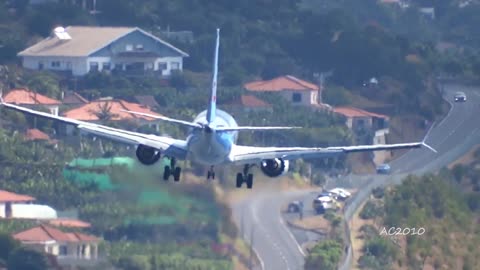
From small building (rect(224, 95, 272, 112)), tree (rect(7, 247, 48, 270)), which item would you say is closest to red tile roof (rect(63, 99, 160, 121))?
small building (rect(224, 95, 272, 112))

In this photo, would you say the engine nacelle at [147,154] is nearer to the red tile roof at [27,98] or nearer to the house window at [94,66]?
the red tile roof at [27,98]

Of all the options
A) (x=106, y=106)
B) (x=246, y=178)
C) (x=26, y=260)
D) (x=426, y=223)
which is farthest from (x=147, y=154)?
(x=106, y=106)

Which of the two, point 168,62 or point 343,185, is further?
point 168,62

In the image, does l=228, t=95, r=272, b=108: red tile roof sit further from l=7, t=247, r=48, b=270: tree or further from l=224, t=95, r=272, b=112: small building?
l=7, t=247, r=48, b=270: tree

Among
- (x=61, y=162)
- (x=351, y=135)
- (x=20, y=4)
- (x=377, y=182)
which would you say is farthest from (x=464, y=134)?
(x=20, y=4)

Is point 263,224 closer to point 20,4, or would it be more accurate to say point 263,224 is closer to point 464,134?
point 464,134

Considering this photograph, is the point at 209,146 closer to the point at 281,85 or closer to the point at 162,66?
the point at 281,85
